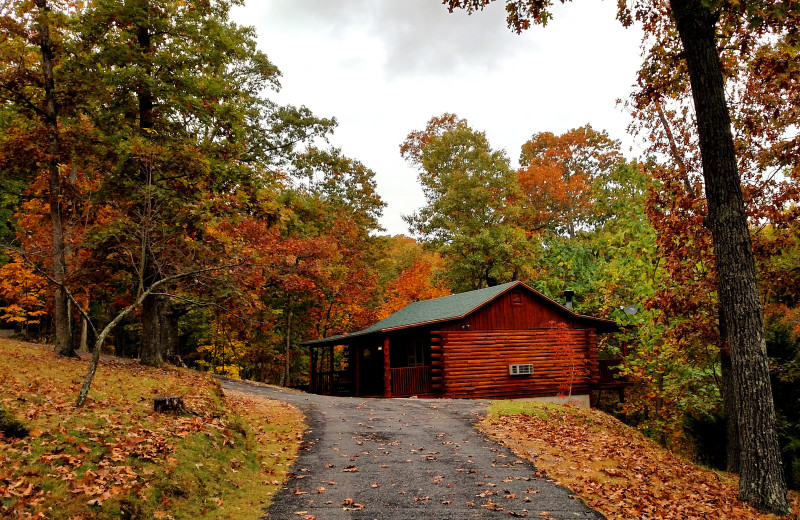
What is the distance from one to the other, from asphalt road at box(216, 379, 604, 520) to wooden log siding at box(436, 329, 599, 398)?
31.1 feet

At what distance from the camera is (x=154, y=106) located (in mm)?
17156

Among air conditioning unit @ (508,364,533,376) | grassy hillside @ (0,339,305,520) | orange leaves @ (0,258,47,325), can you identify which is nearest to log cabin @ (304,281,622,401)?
air conditioning unit @ (508,364,533,376)

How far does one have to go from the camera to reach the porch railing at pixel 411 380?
2233 centimetres

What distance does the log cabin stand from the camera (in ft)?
73.4

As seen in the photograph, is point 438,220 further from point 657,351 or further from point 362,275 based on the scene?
point 657,351

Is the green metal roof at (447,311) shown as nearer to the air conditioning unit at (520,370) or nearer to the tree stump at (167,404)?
the air conditioning unit at (520,370)

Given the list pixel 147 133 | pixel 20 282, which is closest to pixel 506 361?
pixel 147 133

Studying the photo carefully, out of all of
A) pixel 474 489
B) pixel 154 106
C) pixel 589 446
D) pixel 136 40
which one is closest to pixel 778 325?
pixel 589 446

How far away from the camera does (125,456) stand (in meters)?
6.19

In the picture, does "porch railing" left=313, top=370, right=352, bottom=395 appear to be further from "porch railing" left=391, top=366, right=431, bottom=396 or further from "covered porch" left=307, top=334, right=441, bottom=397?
"porch railing" left=391, top=366, right=431, bottom=396

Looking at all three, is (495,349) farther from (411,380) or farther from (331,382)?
(331,382)

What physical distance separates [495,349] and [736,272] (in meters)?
16.1

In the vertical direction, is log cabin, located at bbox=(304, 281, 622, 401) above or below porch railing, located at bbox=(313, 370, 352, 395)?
above

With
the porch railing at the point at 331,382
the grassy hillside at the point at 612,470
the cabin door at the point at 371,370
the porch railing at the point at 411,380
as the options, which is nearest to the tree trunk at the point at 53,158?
the porch railing at the point at 411,380
